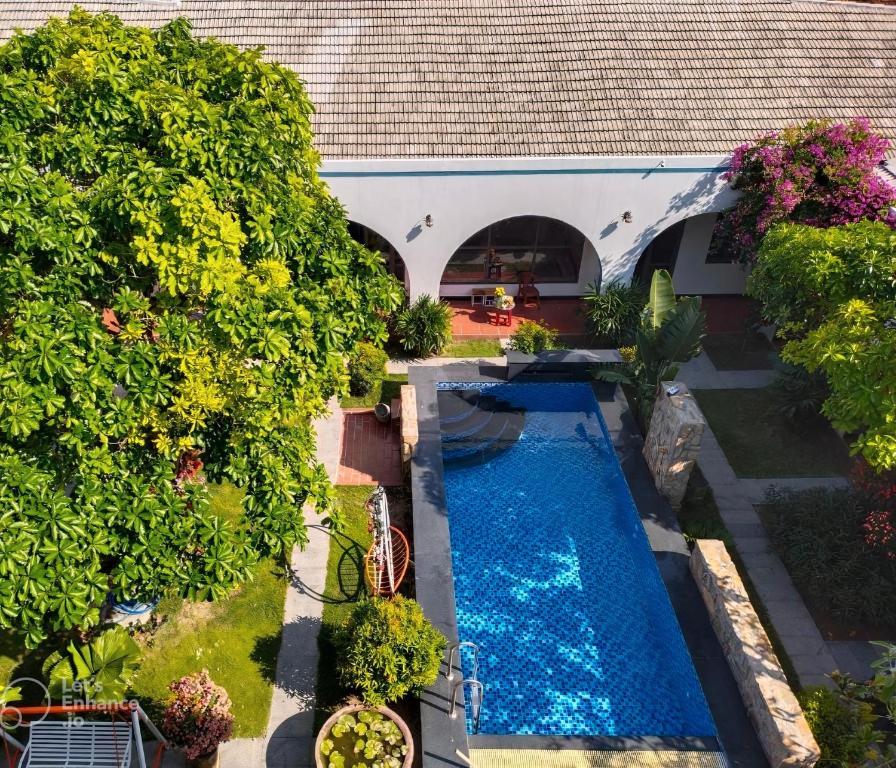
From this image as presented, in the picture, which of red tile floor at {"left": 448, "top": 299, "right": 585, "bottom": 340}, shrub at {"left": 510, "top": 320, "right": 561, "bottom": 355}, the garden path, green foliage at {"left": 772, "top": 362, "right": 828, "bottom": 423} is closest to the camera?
Result: the garden path

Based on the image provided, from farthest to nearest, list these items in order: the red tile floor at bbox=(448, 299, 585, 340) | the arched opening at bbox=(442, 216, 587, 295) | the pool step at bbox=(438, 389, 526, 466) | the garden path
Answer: the arched opening at bbox=(442, 216, 587, 295) → the red tile floor at bbox=(448, 299, 585, 340) → the pool step at bbox=(438, 389, 526, 466) → the garden path

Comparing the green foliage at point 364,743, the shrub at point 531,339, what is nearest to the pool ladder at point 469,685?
the green foliage at point 364,743

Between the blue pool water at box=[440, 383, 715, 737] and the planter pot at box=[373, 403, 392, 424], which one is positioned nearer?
the blue pool water at box=[440, 383, 715, 737]

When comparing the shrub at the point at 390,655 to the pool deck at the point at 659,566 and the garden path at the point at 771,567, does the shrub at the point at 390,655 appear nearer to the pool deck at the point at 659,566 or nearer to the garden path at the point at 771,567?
the pool deck at the point at 659,566

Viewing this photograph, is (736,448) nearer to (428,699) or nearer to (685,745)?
(685,745)

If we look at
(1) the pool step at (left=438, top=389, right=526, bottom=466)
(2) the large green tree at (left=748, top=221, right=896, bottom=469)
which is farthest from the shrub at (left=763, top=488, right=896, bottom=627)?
(1) the pool step at (left=438, top=389, right=526, bottom=466)

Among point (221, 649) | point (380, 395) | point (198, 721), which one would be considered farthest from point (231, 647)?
point (380, 395)

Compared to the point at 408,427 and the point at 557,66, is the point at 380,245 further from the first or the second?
the point at 408,427

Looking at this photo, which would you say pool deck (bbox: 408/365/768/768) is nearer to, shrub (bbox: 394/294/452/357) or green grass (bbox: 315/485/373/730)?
shrub (bbox: 394/294/452/357)
